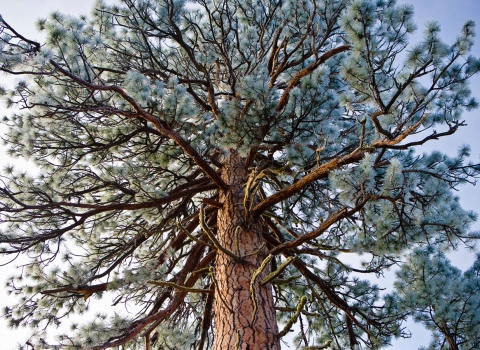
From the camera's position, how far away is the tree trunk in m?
2.72

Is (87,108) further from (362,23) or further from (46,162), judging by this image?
(362,23)

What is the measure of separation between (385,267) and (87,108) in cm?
359

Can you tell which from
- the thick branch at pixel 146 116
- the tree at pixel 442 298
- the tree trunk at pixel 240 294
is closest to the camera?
the tree trunk at pixel 240 294

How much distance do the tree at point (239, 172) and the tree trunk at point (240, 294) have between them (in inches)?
0.6

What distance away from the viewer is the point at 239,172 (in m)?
4.65

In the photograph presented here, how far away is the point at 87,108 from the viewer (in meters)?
3.40

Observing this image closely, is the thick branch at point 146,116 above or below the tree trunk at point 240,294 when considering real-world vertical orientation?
above

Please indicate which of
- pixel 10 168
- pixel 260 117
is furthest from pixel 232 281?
pixel 10 168

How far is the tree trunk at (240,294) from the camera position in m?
2.72

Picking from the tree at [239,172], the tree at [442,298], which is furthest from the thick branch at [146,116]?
the tree at [442,298]

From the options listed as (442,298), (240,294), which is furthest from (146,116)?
(442,298)

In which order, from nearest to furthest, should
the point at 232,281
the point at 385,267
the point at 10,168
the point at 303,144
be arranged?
the point at 232,281, the point at 303,144, the point at 385,267, the point at 10,168

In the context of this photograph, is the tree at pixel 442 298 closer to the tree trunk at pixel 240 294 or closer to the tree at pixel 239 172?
the tree at pixel 239 172

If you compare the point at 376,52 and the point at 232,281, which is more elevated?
the point at 376,52
